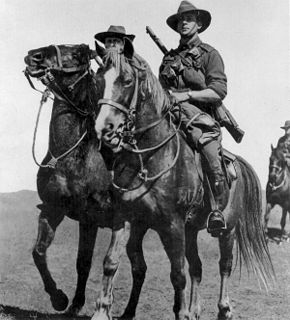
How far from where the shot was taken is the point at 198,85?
822cm

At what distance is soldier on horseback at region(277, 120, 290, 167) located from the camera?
54.6 feet

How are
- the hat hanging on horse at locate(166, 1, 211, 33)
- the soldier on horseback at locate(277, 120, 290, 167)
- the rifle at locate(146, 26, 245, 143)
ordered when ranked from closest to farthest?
1. the hat hanging on horse at locate(166, 1, 211, 33)
2. the rifle at locate(146, 26, 245, 143)
3. the soldier on horseback at locate(277, 120, 290, 167)

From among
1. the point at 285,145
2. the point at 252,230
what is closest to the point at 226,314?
the point at 252,230

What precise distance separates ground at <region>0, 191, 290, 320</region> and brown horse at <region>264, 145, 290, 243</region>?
4.99 feet

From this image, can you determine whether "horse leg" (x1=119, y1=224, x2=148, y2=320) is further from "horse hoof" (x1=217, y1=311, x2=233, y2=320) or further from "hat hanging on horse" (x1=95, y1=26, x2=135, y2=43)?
"hat hanging on horse" (x1=95, y1=26, x2=135, y2=43)

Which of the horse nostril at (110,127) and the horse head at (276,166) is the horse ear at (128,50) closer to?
the horse nostril at (110,127)

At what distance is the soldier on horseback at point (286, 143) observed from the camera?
16.7m

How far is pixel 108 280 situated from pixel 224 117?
3.27 m

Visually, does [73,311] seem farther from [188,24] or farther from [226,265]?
[188,24]

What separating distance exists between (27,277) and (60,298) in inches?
150

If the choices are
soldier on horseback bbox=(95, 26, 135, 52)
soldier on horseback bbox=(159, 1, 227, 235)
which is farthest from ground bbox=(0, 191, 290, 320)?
soldier on horseback bbox=(95, 26, 135, 52)

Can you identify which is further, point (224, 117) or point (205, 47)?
point (224, 117)

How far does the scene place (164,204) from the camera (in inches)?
275

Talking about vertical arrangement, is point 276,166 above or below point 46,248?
above
